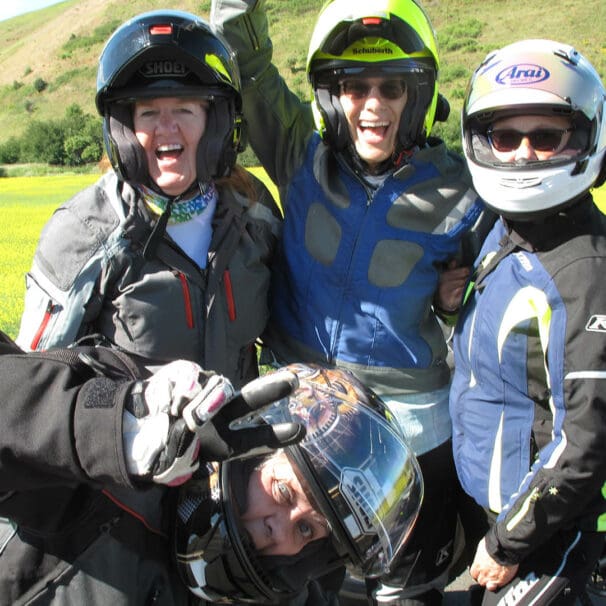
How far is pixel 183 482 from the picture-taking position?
1435 mm

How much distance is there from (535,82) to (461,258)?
69 centimetres

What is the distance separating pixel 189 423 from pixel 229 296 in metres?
1.24

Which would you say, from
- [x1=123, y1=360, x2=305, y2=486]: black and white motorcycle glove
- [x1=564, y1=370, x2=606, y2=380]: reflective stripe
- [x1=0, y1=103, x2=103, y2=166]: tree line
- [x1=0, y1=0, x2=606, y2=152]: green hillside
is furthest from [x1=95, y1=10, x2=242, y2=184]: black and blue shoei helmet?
[x1=0, y1=103, x2=103, y2=166]: tree line

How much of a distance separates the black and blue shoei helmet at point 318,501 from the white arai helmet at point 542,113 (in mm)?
925

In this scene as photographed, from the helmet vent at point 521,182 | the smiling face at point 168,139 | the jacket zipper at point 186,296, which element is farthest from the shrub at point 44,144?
the helmet vent at point 521,182

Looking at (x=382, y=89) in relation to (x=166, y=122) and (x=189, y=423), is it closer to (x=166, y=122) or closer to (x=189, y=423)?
(x=166, y=122)

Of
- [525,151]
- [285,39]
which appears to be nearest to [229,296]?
[525,151]

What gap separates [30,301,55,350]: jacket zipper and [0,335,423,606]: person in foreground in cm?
63

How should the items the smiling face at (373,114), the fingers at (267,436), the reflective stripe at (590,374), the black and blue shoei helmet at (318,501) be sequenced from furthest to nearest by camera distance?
the smiling face at (373,114) < the reflective stripe at (590,374) < the black and blue shoei helmet at (318,501) < the fingers at (267,436)

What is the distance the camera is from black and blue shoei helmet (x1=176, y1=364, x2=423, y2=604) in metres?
1.63

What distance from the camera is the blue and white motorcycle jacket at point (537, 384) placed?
198 cm

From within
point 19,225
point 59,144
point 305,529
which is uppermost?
point 305,529

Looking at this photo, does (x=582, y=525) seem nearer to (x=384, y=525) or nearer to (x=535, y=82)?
(x=384, y=525)

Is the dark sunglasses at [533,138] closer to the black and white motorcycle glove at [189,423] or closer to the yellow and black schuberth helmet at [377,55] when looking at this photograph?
the yellow and black schuberth helmet at [377,55]
